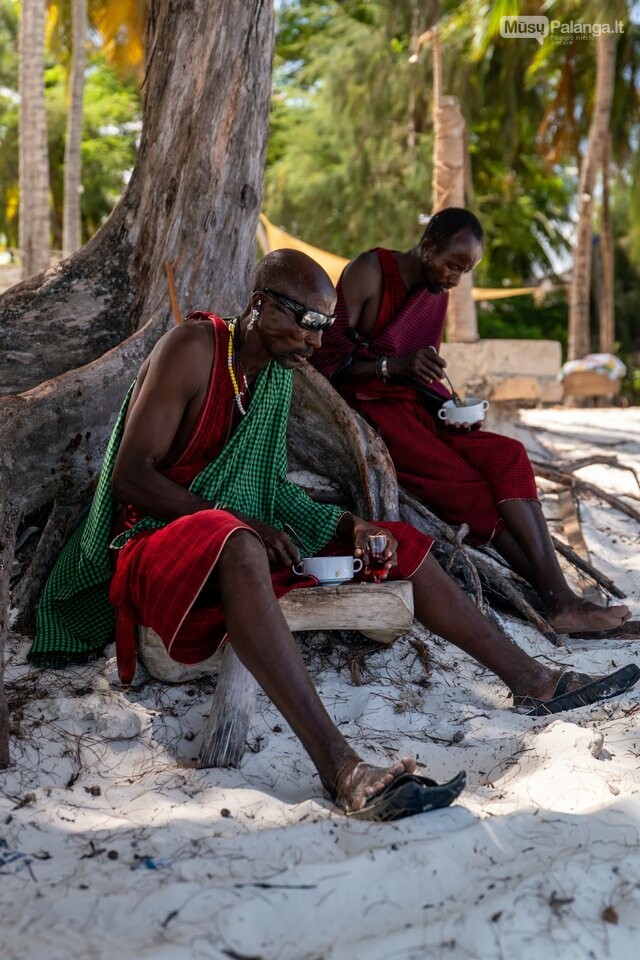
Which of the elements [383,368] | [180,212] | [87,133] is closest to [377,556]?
[383,368]

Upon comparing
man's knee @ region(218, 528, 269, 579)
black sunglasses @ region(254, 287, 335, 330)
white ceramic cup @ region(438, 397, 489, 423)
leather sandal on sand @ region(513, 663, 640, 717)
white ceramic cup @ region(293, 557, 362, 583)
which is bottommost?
leather sandal on sand @ region(513, 663, 640, 717)

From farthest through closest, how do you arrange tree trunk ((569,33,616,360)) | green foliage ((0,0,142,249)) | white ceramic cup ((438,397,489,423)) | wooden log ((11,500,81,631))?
green foliage ((0,0,142,249))
tree trunk ((569,33,616,360))
white ceramic cup ((438,397,489,423))
wooden log ((11,500,81,631))

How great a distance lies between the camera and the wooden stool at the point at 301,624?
2.75 m

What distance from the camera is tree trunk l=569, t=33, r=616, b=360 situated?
15.1m

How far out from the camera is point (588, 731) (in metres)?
2.76

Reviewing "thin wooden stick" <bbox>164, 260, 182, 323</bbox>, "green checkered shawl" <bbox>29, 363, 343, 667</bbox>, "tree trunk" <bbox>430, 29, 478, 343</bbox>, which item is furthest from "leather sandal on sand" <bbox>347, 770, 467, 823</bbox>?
"tree trunk" <bbox>430, 29, 478, 343</bbox>

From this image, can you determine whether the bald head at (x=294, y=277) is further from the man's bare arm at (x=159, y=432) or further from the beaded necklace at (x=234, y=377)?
the man's bare arm at (x=159, y=432)

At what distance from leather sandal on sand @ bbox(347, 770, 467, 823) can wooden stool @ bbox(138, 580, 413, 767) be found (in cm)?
58

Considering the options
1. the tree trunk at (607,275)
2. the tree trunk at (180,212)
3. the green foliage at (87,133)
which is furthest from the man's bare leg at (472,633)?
the green foliage at (87,133)

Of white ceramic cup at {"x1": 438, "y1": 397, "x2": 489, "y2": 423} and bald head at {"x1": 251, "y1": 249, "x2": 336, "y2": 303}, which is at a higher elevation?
bald head at {"x1": 251, "y1": 249, "x2": 336, "y2": 303}

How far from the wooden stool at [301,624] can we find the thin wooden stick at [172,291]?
1596 millimetres

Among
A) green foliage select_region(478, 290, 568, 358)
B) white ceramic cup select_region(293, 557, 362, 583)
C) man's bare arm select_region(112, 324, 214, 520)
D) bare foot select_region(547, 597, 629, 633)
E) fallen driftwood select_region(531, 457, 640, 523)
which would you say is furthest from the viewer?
green foliage select_region(478, 290, 568, 358)

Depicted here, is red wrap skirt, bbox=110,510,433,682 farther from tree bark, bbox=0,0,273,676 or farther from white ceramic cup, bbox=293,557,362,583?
tree bark, bbox=0,0,273,676

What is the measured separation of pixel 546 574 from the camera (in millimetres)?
3863
